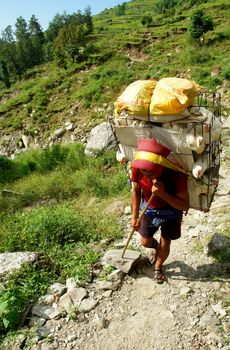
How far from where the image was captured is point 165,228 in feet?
12.6

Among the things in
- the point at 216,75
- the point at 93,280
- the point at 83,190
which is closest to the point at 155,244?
the point at 93,280

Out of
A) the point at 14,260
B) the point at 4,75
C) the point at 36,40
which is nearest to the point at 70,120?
the point at 14,260

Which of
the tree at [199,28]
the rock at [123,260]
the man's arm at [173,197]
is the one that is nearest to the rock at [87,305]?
the rock at [123,260]

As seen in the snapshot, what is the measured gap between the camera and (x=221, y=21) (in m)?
34.9

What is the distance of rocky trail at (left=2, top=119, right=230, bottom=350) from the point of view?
11.1 feet

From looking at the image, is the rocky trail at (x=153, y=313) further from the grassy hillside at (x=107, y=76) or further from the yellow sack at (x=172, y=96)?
the grassy hillside at (x=107, y=76)

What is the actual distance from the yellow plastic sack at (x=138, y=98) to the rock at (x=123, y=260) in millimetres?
1753

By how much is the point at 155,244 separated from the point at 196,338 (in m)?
1.09

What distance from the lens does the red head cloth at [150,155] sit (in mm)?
3305

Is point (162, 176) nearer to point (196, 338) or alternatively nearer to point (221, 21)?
point (196, 338)

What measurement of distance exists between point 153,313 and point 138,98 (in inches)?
83.6

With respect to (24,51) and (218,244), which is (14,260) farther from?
(24,51)

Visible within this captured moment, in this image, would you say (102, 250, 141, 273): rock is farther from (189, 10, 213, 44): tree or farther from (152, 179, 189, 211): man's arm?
(189, 10, 213, 44): tree

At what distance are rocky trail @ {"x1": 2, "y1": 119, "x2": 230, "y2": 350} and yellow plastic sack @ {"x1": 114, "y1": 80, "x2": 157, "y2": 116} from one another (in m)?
1.86
